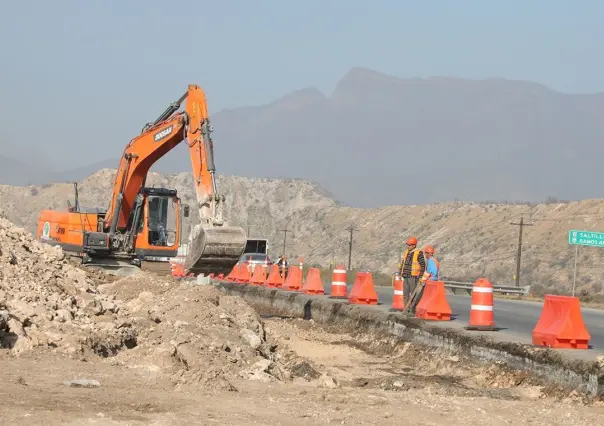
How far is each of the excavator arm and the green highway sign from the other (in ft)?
60.1

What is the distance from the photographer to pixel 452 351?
16.9 meters

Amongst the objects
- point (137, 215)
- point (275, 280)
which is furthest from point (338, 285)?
point (275, 280)

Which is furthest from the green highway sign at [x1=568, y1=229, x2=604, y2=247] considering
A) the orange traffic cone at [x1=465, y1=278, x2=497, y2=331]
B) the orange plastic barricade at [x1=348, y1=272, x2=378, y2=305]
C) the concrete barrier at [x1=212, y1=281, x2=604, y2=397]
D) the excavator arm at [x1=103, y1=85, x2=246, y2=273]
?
the orange traffic cone at [x1=465, y1=278, x2=497, y2=331]

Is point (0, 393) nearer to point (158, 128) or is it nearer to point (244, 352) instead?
point (244, 352)

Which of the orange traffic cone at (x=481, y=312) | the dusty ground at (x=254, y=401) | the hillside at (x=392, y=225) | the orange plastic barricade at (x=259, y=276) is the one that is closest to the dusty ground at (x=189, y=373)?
the dusty ground at (x=254, y=401)

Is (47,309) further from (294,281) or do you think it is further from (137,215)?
(294,281)

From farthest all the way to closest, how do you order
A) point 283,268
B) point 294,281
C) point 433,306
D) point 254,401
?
point 283,268
point 294,281
point 433,306
point 254,401

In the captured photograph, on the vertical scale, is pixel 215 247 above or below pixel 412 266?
above

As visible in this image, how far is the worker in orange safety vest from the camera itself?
20000mm

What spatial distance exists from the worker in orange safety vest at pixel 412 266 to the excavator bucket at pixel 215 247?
342 cm

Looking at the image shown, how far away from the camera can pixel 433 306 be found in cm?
2030

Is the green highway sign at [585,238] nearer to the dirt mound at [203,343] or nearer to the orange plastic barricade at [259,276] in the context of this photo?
the orange plastic barricade at [259,276]

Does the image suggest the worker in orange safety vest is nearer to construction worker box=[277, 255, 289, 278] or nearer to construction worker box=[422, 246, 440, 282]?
construction worker box=[422, 246, 440, 282]

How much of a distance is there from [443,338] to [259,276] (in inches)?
731
